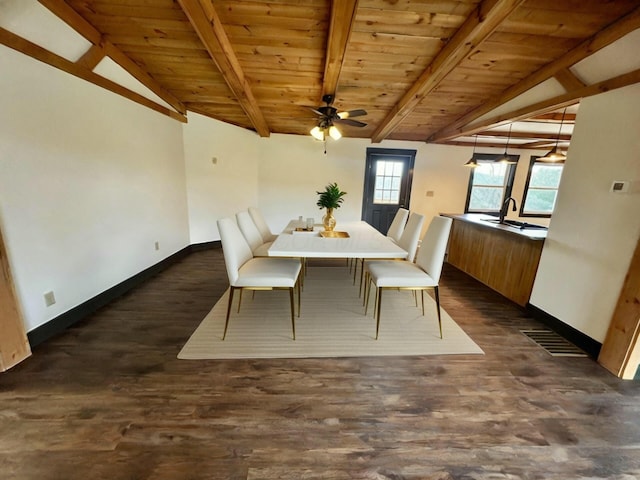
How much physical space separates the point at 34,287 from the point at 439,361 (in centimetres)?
308

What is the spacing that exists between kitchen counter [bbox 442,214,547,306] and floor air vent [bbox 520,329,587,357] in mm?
469

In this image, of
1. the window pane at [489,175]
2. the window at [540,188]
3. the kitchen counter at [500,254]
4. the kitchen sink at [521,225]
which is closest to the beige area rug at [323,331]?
the kitchen counter at [500,254]

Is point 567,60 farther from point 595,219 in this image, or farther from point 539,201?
point 539,201

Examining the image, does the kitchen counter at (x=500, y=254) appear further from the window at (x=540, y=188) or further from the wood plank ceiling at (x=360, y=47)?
the window at (x=540, y=188)

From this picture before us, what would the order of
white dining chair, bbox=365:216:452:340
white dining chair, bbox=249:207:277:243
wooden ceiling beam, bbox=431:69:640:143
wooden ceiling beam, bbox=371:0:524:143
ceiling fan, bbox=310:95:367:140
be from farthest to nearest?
white dining chair, bbox=249:207:277:243
ceiling fan, bbox=310:95:367:140
white dining chair, bbox=365:216:452:340
wooden ceiling beam, bbox=431:69:640:143
wooden ceiling beam, bbox=371:0:524:143

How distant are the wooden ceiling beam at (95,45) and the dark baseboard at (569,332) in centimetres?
485

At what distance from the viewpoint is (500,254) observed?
3242mm

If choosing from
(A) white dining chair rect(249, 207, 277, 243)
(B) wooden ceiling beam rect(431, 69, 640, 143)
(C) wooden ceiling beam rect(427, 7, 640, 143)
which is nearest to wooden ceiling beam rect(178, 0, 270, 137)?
(A) white dining chair rect(249, 207, 277, 243)

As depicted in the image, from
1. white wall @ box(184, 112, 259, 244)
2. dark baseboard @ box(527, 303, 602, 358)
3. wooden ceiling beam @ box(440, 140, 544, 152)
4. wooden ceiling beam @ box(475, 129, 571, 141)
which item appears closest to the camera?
dark baseboard @ box(527, 303, 602, 358)

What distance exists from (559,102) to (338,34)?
90.3 inches

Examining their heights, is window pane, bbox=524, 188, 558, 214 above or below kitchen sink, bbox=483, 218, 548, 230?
above

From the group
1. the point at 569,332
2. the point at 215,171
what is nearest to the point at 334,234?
the point at 569,332

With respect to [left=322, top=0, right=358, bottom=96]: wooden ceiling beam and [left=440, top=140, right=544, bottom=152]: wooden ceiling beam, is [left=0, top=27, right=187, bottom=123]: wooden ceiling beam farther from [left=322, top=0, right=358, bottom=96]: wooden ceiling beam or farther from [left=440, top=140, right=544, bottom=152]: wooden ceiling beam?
[left=440, top=140, right=544, bottom=152]: wooden ceiling beam

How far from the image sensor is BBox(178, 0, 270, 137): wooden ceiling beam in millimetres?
2029
